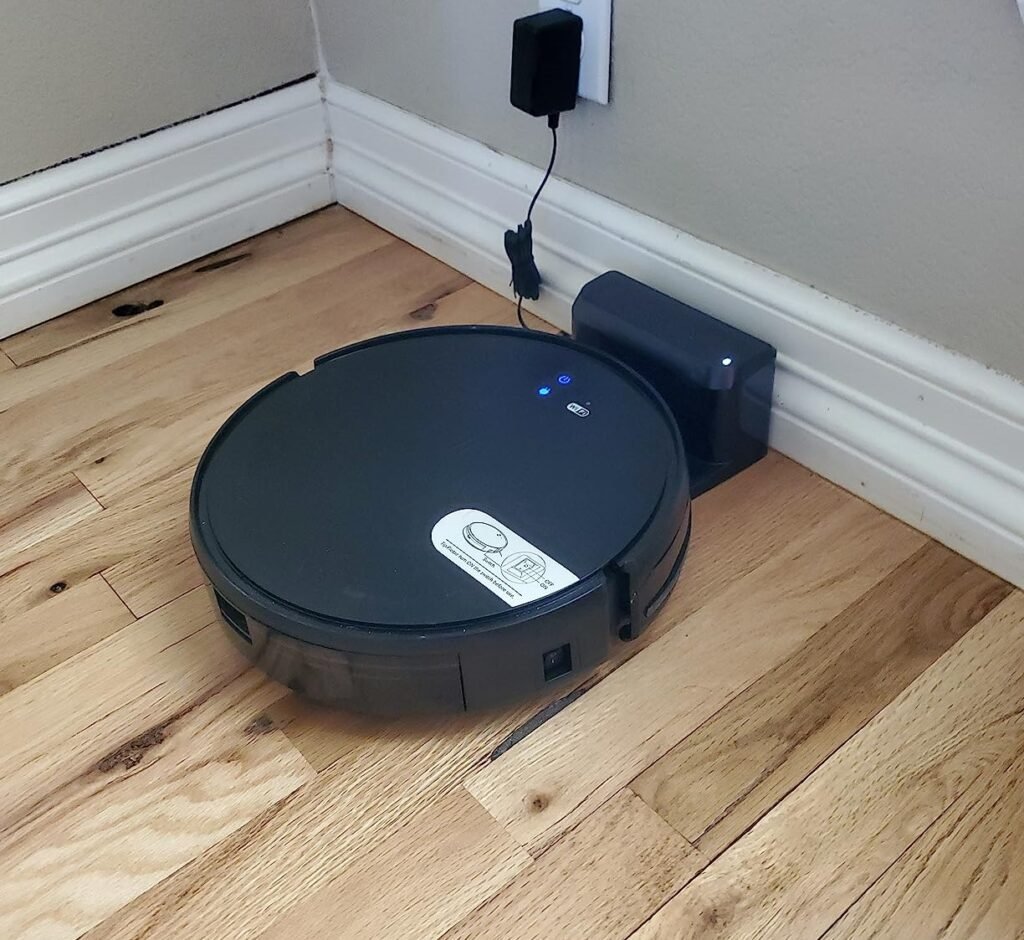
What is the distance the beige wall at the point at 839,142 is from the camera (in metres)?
0.73

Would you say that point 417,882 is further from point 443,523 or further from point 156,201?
point 156,201

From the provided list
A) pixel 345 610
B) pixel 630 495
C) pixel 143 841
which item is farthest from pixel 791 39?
pixel 143 841

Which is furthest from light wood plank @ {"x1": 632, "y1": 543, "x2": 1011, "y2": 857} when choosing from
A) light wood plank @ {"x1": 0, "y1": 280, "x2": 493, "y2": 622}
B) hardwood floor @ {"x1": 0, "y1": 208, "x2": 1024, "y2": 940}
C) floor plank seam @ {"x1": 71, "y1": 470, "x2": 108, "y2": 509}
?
floor plank seam @ {"x1": 71, "y1": 470, "x2": 108, "y2": 509}

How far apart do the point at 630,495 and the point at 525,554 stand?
0.29ft

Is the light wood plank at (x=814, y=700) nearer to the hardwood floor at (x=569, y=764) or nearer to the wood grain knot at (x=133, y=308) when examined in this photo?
the hardwood floor at (x=569, y=764)

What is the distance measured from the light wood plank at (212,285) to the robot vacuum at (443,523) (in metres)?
0.33

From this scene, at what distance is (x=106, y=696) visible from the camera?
0.80 m

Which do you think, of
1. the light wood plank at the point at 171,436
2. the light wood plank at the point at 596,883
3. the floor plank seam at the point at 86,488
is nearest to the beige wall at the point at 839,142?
the light wood plank at the point at 171,436

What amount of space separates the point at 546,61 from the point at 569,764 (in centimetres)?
58

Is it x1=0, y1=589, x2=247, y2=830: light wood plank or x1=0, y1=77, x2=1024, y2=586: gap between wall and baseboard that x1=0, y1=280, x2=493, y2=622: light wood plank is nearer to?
x1=0, y1=589, x2=247, y2=830: light wood plank

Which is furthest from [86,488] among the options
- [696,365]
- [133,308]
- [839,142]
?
[839,142]

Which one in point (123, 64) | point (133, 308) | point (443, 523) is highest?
point (123, 64)

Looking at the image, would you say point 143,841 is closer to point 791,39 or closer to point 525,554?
point 525,554

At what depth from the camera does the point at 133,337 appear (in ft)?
3.83
